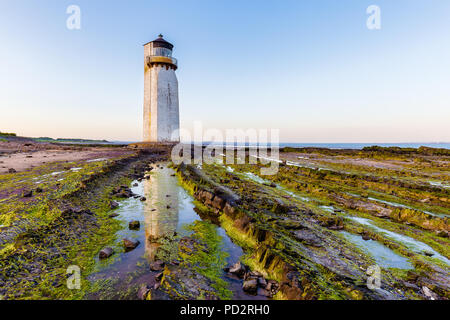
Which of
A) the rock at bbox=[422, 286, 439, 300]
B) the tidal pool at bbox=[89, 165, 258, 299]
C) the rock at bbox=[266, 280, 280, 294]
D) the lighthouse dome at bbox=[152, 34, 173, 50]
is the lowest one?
the rock at bbox=[422, 286, 439, 300]

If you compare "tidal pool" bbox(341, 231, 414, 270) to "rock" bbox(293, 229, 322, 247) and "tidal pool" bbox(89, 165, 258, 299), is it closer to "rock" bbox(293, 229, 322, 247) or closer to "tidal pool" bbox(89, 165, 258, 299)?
"rock" bbox(293, 229, 322, 247)

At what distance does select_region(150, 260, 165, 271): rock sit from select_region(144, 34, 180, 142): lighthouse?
1492 inches

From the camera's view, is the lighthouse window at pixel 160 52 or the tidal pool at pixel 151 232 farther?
the lighthouse window at pixel 160 52

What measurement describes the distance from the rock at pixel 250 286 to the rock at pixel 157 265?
2150mm

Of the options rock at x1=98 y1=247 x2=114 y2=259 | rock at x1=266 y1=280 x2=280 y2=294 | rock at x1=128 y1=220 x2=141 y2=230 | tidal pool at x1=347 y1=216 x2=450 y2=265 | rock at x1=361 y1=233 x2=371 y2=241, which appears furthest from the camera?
rock at x1=361 y1=233 x2=371 y2=241

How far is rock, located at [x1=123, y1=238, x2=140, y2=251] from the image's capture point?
19.0 feet

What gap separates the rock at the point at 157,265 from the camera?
15.6 feet

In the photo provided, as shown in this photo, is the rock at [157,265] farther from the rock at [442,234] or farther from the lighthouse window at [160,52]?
the lighthouse window at [160,52]

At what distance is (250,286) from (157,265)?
2415 millimetres

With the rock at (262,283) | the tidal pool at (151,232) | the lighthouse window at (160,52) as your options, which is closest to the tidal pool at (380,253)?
the rock at (262,283)

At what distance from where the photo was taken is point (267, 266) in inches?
197

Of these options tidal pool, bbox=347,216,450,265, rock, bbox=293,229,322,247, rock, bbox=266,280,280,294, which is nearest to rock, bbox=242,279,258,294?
rock, bbox=266,280,280,294

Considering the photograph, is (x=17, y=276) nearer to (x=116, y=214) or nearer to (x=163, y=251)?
(x=163, y=251)
